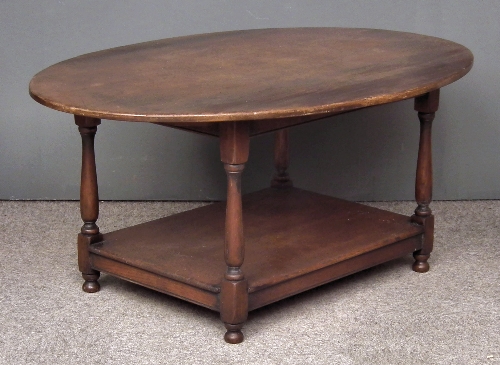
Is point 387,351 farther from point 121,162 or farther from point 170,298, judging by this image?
point 121,162

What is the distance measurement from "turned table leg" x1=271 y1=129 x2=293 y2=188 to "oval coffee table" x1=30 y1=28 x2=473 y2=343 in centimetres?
A: 5

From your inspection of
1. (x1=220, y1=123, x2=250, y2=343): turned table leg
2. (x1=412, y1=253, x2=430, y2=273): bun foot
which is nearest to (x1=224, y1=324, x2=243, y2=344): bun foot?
(x1=220, y1=123, x2=250, y2=343): turned table leg

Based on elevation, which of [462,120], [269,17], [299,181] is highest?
[269,17]

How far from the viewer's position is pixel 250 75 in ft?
9.78

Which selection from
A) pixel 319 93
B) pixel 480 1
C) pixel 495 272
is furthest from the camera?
pixel 480 1

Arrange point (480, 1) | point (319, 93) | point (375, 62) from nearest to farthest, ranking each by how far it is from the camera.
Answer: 1. point (319, 93)
2. point (375, 62)
3. point (480, 1)

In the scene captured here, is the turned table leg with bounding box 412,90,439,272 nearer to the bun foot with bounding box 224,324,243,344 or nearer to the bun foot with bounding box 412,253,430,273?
the bun foot with bounding box 412,253,430,273

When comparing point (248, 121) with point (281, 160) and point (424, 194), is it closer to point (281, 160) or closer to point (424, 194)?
point (424, 194)

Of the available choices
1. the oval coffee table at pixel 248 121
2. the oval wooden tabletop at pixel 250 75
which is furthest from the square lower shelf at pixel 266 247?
the oval wooden tabletop at pixel 250 75

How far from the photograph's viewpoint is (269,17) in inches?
162

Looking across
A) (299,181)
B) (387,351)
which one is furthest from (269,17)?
(387,351)

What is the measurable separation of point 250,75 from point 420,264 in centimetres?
95

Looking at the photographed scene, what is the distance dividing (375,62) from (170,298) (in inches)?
38.1

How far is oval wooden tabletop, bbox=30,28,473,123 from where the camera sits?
261 centimetres
